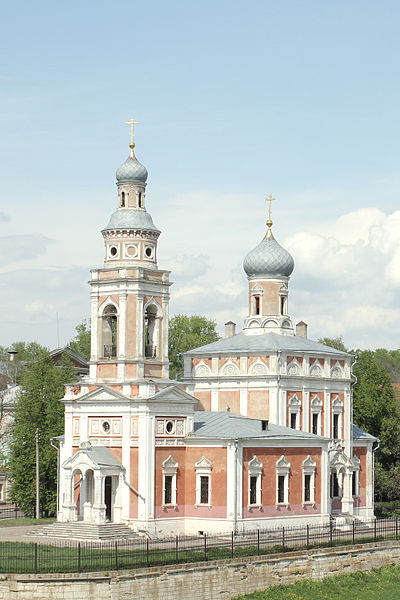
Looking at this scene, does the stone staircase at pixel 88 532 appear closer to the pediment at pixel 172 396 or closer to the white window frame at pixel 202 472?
the white window frame at pixel 202 472

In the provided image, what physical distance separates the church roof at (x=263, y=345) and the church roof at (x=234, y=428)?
4.18m

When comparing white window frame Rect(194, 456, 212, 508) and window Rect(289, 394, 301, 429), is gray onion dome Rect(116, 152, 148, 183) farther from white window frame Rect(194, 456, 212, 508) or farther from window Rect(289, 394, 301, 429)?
window Rect(289, 394, 301, 429)

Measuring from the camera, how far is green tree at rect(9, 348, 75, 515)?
5409 centimetres

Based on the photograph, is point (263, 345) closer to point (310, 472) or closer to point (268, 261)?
point (268, 261)

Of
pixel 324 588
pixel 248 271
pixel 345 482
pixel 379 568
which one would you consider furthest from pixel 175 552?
pixel 248 271

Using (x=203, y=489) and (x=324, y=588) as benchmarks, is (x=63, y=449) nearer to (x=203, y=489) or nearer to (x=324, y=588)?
(x=203, y=489)

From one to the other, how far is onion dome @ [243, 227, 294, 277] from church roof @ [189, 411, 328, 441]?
9.81 metres

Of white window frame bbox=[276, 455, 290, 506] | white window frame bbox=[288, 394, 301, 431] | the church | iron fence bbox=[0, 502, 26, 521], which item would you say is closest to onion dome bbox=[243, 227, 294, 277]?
the church

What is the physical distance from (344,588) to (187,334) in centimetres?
4359

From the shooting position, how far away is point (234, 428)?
46594 mm

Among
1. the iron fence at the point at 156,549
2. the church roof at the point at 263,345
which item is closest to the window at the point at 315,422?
the church roof at the point at 263,345

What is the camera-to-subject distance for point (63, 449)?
47438mm

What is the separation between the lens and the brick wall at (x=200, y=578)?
112 ft

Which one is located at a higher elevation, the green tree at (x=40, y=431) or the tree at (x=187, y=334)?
the tree at (x=187, y=334)
